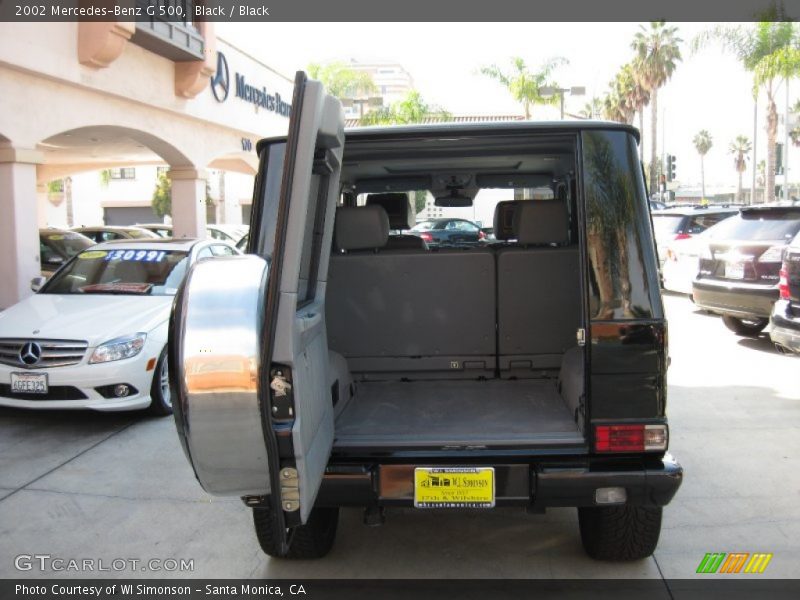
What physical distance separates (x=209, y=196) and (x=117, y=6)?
99.9 ft

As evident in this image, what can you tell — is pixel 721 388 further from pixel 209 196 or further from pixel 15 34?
pixel 209 196

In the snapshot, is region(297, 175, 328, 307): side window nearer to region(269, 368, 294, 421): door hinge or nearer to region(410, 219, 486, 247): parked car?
region(269, 368, 294, 421): door hinge

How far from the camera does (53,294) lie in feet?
24.0

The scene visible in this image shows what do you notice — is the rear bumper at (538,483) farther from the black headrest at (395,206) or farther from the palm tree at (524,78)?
the palm tree at (524,78)

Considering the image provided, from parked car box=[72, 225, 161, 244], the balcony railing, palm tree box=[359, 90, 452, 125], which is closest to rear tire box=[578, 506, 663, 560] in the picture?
the balcony railing

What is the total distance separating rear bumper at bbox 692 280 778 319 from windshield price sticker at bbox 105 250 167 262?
21.6ft

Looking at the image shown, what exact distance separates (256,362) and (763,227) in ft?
26.3

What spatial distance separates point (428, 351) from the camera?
15.3ft

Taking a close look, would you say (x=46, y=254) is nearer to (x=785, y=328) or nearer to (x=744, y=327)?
(x=744, y=327)

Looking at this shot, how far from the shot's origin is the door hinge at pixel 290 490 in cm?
259

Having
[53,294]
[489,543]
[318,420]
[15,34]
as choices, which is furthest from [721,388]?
[15,34]

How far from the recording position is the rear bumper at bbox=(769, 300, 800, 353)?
20.8ft

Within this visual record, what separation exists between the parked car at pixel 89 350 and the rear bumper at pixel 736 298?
254 inches

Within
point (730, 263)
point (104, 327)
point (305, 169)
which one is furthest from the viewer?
point (730, 263)
